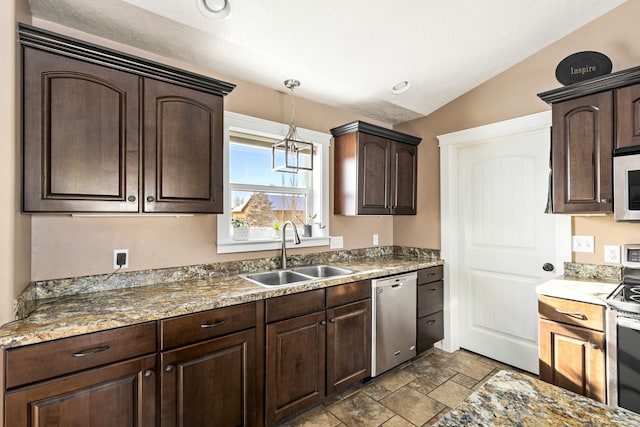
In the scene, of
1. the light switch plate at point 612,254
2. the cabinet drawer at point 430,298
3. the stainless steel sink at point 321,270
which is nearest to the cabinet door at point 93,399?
the stainless steel sink at point 321,270

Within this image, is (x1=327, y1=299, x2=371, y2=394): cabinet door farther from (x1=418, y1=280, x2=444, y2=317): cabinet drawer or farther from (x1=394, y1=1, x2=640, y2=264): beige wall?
(x1=394, y1=1, x2=640, y2=264): beige wall

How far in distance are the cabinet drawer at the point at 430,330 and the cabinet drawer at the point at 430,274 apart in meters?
0.34

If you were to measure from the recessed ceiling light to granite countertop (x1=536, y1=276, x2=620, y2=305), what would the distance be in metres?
1.87

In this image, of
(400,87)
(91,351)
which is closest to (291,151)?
(400,87)

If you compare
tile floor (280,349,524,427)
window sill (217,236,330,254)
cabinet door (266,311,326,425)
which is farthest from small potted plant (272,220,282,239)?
tile floor (280,349,524,427)

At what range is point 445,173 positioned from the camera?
323cm

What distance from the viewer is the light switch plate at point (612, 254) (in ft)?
7.44

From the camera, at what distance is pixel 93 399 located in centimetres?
138

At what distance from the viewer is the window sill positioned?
7.82 ft

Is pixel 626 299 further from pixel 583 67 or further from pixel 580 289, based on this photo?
pixel 583 67

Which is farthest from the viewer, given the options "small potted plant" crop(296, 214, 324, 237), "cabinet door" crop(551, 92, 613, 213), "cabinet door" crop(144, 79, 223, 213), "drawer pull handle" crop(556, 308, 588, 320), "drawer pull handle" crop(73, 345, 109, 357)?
"small potted plant" crop(296, 214, 324, 237)

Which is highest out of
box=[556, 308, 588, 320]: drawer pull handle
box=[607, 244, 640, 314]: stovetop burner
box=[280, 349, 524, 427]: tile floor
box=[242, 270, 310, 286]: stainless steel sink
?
box=[607, 244, 640, 314]: stovetop burner

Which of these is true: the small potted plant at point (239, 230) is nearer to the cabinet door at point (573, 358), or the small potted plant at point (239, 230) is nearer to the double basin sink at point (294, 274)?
the double basin sink at point (294, 274)

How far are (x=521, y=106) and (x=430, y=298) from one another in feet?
6.22
